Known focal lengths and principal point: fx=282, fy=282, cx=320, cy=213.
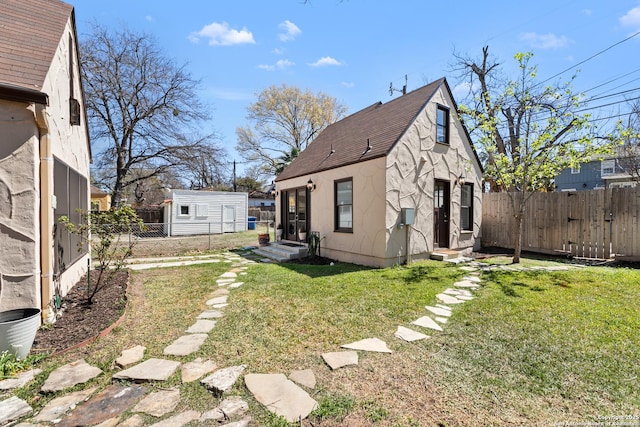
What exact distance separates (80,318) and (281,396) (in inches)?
138

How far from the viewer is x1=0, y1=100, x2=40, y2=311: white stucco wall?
3.36m

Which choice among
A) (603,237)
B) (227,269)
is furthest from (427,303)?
(603,237)

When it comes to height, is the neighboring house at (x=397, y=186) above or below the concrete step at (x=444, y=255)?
above

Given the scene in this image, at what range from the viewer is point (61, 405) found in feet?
7.47

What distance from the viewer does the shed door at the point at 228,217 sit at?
2031cm

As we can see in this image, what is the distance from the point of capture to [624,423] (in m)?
2.03

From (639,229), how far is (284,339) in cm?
975

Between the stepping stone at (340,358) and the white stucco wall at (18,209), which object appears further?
the white stucco wall at (18,209)

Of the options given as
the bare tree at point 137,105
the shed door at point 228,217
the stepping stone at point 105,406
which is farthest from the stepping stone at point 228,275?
the bare tree at point 137,105

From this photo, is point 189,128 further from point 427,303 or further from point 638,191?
point 638,191

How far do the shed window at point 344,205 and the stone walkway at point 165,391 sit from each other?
5.18m

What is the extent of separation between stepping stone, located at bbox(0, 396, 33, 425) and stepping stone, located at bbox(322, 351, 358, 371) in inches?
97.6

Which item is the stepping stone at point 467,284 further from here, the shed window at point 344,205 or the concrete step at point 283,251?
the concrete step at point 283,251

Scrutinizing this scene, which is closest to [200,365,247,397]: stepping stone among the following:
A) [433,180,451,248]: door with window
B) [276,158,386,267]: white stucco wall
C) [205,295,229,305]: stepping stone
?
[205,295,229,305]: stepping stone
